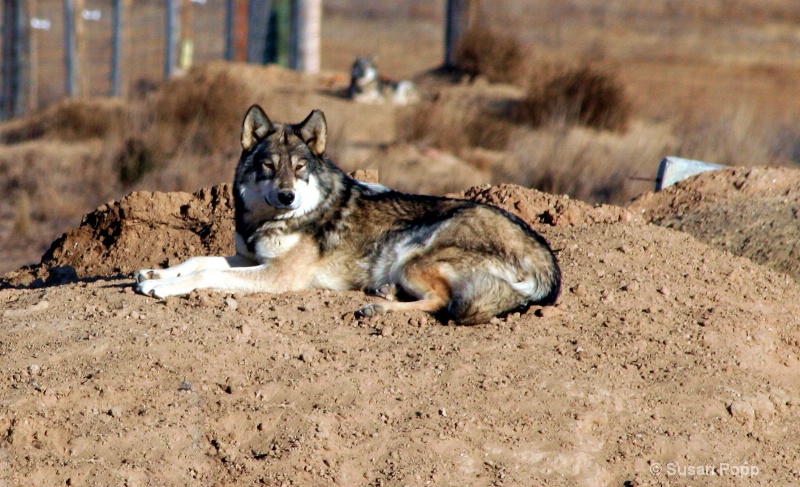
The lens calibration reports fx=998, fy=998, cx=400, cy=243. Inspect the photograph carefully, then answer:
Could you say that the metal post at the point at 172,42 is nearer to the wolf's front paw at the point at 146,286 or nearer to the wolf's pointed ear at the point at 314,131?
the wolf's pointed ear at the point at 314,131

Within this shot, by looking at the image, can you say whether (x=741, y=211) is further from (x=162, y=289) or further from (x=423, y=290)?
(x=162, y=289)

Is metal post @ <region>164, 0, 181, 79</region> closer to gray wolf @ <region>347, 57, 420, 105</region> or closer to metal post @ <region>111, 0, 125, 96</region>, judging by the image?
metal post @ <region>111, 0, 125, 96</region>

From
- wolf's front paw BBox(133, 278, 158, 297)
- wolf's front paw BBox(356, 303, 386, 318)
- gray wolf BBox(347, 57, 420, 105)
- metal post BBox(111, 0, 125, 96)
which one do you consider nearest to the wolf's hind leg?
wolf's front paw BBox(356, 303, 386, 318)

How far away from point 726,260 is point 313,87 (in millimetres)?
13021

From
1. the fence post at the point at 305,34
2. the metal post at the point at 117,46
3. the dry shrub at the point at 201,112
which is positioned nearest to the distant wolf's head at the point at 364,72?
the fence post at the point at 305,34

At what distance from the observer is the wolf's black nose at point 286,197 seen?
6.81 meters

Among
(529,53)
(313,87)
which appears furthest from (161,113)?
(529,53)

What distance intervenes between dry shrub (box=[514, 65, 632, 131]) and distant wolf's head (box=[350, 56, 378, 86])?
9.47 feet

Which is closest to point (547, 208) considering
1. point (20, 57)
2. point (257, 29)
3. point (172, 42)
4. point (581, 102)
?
point (581, 102)

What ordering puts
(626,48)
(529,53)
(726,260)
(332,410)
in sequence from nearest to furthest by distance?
(332,410), (726,260), (529,53), (626,48)

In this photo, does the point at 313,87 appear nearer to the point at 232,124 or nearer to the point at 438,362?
the point at 232,124

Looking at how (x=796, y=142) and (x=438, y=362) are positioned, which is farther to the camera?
(x=796, y=142)

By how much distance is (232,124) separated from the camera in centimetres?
1753

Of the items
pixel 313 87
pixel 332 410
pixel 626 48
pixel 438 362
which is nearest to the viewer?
pixel 332 410
